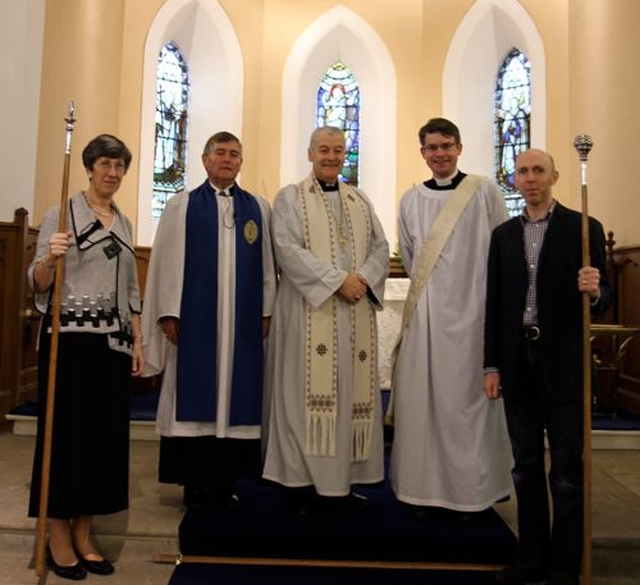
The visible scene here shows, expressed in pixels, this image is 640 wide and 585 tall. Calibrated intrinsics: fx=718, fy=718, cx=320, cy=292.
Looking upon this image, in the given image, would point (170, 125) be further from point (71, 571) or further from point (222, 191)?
point (71, 571)

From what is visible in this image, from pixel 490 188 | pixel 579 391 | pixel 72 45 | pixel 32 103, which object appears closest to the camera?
pixel 579 391

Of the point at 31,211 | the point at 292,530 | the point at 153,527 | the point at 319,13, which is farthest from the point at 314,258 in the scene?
the point at 319,13

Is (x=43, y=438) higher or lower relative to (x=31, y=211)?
lower

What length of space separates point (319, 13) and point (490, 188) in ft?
24.5

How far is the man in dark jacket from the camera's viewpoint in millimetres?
2783

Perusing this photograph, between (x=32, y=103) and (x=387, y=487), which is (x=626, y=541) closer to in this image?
(x=387, y=487)

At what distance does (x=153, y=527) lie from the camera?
3311mm

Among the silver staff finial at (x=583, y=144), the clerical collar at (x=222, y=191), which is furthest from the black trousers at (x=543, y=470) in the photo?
the clerical collar at (x=222, y=191)

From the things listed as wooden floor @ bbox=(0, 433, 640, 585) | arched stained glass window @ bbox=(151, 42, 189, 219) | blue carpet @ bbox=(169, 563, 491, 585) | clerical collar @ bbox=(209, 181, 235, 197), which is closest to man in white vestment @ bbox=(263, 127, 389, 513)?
clerical collar @ bbox=(209, 181, 235, 197)

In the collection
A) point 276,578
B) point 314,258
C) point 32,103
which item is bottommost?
point 276,578

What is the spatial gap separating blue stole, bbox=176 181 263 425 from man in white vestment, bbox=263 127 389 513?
11 centimetres

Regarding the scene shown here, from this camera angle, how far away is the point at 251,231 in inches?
141

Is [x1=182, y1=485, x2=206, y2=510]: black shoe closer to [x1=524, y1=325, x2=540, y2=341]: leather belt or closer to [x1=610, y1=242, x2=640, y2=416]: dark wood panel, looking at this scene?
[x1=524, y1=325, x2=540, y2=341]: leather belt

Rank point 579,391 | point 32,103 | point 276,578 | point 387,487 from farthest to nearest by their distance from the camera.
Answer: point 32,103 < point 387,487 < point 276,578 < point 579,391
